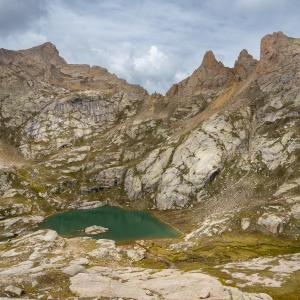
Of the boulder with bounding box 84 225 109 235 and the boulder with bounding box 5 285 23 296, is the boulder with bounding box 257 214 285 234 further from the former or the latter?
the boulder with bounding box 5 285 23 296

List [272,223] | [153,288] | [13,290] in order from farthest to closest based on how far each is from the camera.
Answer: [272,223]
[153,288]
[13,290]

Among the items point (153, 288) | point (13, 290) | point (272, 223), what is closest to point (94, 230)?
point (272, 223)

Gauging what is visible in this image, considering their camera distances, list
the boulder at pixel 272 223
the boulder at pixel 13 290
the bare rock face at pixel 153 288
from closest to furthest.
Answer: the boulder at pixel 13 290
the bare rock face at pixel 153 288
the boulder at pixel 272 223

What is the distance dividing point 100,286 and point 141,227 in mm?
111607

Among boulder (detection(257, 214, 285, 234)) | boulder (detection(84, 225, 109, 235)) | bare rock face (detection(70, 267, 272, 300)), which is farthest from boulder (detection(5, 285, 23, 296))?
boulder (detection(257, 214, 285, 234))

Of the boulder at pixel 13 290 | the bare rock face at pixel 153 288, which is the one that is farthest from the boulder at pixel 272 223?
the boulder at pixel 13 290

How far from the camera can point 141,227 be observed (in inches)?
7810

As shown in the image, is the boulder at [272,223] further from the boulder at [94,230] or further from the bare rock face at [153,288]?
the bare rock face at [153,288]

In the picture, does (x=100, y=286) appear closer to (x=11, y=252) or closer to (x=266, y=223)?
(x=11, y=252)

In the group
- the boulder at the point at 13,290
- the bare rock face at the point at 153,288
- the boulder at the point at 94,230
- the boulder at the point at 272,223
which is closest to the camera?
the boulder at the point at 13,290

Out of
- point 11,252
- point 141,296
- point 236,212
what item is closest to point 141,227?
point 236,212

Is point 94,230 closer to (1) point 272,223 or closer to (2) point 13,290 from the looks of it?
(1) point 272,223

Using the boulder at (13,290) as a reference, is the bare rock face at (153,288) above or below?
below

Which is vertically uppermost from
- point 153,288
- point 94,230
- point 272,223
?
point 272,223
